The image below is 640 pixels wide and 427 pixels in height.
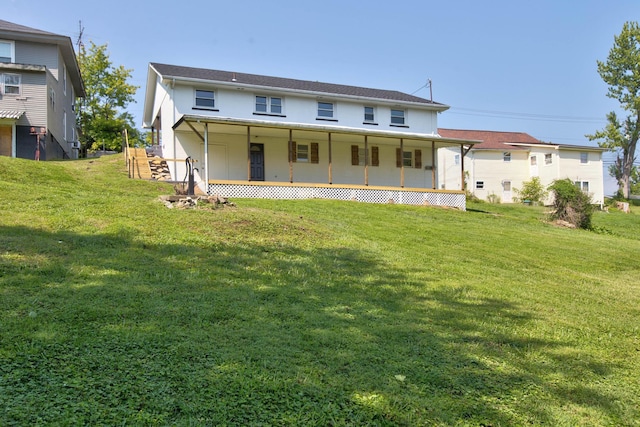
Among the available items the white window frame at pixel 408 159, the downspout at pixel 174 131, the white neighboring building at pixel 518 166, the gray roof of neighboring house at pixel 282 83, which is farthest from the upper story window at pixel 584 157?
the downspout at pixel 174 131

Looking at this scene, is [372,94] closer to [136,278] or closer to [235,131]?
[235,131]

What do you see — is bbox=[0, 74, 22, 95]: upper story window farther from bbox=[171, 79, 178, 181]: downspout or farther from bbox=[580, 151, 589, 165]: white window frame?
bbox=[580, 151, 589, 165]: white window frame

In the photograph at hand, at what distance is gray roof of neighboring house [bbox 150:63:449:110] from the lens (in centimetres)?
2184

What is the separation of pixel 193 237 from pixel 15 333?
14.6 ft

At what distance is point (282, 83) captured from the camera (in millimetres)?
24359

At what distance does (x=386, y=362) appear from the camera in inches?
158

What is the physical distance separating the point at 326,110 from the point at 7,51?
15947mm

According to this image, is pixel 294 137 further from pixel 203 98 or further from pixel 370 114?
pixel 370 114

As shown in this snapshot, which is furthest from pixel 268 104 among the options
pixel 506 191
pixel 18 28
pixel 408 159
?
pixel 506 191

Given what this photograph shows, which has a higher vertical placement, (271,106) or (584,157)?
(271,106)

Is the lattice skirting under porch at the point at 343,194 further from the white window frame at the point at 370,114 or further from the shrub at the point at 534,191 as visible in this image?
the shrub at the point at 534,191

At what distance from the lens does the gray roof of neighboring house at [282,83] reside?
2184 centimetres

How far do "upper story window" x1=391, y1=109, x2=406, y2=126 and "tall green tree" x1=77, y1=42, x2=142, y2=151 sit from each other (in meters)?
24.2

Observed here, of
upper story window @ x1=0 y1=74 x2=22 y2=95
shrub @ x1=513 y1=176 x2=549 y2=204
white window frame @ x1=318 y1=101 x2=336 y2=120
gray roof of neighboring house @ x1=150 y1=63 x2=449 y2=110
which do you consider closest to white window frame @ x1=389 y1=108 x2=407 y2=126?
gray roof of neighboring house @ x1=150 y1=63 x2=449 y2=110
